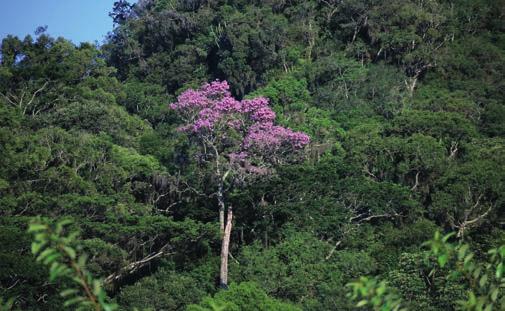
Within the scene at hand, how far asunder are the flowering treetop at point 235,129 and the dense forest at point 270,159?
0.06 metres

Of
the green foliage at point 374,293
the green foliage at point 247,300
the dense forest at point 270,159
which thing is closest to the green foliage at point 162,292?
the dense forest at point 270,159

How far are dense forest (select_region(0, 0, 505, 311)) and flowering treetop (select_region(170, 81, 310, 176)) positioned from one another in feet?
0.20

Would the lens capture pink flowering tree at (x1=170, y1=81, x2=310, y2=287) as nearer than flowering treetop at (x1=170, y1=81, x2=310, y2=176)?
Yes

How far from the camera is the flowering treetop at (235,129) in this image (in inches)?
944

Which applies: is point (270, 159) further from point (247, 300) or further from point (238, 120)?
point (247, 300)

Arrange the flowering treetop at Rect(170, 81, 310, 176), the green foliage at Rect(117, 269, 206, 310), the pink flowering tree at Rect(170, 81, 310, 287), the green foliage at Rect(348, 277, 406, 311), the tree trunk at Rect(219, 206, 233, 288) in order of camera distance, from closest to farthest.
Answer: the green foliage at Rect(348, 277, 406, 311)
the green foliage at Rect(117, 269, 206, 310)
the tree trunk at Rect(219, 206, 233, 288)
the pink flowering tree at Rect(170, 81, 310, 287)
the flowering treetop at Rect(170, 81, 310, 176)

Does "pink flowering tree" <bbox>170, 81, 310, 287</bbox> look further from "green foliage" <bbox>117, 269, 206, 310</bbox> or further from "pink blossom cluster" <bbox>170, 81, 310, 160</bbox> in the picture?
"green foliage" <bbox>117, 269, 206, 310</bbox>

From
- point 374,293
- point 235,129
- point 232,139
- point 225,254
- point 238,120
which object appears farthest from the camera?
point 238,120

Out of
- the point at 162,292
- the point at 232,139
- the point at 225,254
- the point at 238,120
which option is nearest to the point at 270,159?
the point at 232,139

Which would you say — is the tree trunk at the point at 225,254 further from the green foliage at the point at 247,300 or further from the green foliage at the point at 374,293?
the green foliage at the point at 374,293

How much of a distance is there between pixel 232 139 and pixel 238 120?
78cm

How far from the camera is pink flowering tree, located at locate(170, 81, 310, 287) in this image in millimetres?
23547

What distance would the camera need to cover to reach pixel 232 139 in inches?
945

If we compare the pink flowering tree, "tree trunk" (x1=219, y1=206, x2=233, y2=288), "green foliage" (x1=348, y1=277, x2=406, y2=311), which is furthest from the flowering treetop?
"green foliage" (x1=348, y1=277, x2=406, y2=311)
